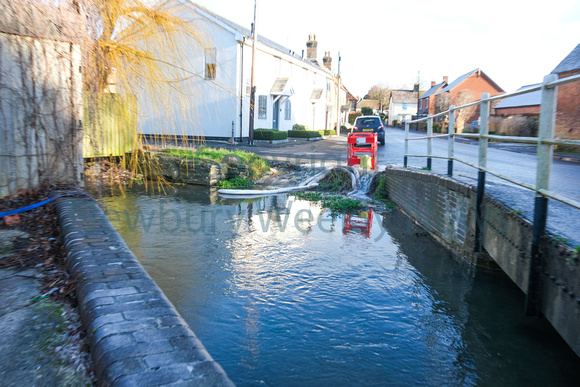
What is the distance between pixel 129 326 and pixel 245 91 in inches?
846

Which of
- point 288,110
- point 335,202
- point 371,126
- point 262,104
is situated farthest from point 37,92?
point 288,110

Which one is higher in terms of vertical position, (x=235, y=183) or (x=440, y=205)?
(x=440, y=205)

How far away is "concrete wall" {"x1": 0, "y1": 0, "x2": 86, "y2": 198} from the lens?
4.53 m

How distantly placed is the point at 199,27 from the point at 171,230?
347 cm

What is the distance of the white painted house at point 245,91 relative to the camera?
5.14 meters

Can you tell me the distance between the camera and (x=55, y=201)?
4641 millimetres

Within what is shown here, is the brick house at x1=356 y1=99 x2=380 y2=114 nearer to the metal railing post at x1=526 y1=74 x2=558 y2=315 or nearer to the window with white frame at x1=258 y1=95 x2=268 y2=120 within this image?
the window with white frame at x1=258 y1=95 x2=268 y2=120

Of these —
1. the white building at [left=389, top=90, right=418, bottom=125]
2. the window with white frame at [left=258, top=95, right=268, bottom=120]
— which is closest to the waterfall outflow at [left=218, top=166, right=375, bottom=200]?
the window with white frame at [left=258, top=95, right=268, bottom=120]

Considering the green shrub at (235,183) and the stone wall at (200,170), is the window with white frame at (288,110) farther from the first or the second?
the green shrub at (235,183)

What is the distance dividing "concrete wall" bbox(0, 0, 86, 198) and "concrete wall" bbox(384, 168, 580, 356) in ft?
15.9

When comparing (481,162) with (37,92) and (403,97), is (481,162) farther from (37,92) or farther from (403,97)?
(403,97)

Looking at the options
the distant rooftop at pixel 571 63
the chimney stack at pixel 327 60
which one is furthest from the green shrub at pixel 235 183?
the chimney stack at pixel 327 60

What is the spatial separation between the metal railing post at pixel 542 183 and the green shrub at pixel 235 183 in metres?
9.00

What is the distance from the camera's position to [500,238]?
420cm
